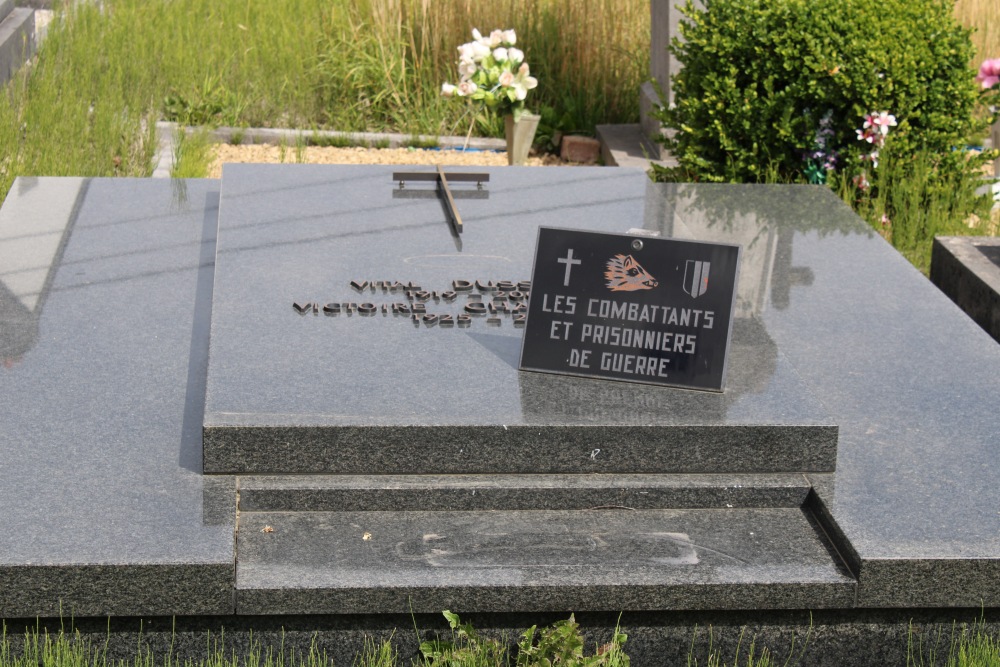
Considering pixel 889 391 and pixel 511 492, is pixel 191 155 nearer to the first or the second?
pixel 511 492

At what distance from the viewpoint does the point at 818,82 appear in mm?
6184

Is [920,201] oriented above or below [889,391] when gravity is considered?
above

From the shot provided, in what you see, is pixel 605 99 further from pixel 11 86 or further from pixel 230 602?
pixel 230 602

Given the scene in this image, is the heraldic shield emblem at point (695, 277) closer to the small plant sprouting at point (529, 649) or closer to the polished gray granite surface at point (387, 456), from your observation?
the polished gray granite surface at point (387, 456)

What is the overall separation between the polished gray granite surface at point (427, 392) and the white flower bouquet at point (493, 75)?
8.60 ft

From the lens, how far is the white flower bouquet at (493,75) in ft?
23.3

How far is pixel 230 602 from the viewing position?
2.88 metres

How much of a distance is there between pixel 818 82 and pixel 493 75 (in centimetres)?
192

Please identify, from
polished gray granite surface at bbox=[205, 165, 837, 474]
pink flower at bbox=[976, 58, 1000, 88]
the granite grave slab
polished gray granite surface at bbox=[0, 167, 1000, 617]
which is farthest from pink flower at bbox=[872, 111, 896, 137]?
polished gray granite surface at bbox=[205, 165, 837, 474]

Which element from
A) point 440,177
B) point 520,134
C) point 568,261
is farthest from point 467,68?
point 568,261

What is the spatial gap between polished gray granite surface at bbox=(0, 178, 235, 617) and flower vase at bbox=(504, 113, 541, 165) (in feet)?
7.93

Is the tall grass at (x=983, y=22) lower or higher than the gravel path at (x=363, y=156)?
higher

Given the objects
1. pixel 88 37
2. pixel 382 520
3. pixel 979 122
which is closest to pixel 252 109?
pixel 88 37

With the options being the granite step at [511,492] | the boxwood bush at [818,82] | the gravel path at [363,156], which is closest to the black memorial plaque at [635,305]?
the granite step at [511,492]
